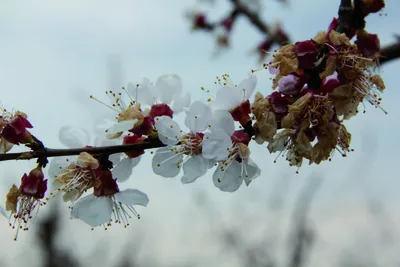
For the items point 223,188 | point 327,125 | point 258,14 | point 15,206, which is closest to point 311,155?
point 327,125

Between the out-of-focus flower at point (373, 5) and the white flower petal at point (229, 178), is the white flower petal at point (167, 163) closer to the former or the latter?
the white flower petal at point (229, 178)

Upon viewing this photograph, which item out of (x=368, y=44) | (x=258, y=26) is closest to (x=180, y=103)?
(x=368, y=44)

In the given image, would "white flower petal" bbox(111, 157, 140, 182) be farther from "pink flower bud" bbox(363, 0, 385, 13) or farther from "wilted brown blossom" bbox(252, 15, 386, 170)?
"pink flower bud" bbox(363, 0, 385, 13)

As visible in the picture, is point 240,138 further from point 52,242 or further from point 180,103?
point 52,242

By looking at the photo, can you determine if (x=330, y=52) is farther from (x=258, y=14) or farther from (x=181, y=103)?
(x=258, y=14)

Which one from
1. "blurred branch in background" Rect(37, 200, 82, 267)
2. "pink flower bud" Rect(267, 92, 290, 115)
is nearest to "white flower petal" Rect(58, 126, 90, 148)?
"pink flower bud" Rect(267, 92, 290, 115)

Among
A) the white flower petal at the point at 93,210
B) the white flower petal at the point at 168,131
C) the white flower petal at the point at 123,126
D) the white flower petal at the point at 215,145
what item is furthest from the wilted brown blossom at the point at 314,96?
the white flower petal at the point at 93,210
